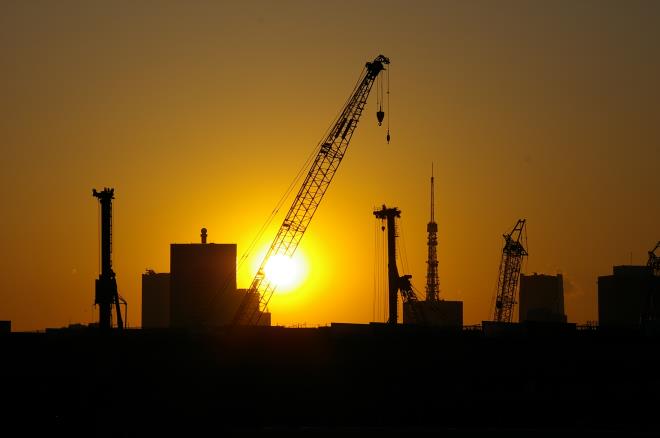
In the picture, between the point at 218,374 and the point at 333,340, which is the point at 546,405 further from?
the point at 218,374

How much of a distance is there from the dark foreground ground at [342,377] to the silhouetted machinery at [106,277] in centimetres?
3273

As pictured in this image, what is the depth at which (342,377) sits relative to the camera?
133250 millimetres

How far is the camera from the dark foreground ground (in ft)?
403

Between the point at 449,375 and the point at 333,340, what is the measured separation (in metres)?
13.4

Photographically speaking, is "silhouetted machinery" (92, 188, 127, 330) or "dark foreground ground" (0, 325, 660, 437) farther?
"silhouetted machinery" (92, 188, 127, 330)

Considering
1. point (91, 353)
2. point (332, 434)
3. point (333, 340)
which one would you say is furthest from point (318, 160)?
point (332, 434)

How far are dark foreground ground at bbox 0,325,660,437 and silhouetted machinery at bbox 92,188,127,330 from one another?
32.7 m

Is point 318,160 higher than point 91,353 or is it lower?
higher

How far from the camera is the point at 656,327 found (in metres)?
183

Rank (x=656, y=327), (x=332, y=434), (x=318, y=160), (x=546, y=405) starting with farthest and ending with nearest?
(x=656, y=327) < (x=318, y=160) < (x=546, y=405) < (x=332, y=434)

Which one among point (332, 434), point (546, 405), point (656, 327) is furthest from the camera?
point (656, 327)

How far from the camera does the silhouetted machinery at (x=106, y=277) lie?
168 meters

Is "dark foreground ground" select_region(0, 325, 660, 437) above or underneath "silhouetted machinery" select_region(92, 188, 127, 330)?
underneath

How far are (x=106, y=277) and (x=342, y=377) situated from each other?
165ft
